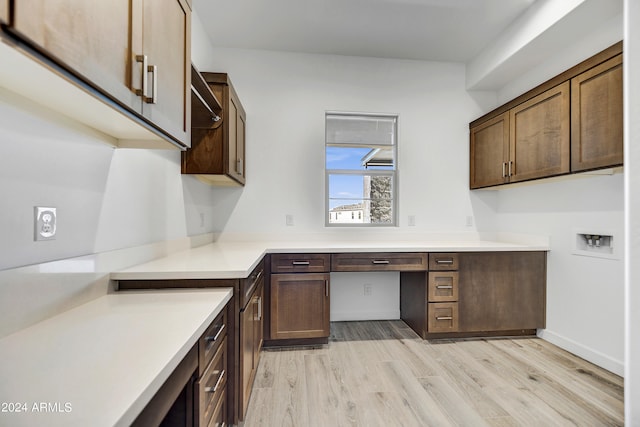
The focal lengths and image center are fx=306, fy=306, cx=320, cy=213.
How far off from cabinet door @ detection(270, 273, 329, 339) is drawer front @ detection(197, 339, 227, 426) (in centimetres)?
115

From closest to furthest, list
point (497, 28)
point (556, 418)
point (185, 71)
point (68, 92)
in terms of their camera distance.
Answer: point (68, 92), point (185, 71), point (556, 418), point (497, 28)

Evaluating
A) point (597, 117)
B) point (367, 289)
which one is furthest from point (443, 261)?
point (597, 117)

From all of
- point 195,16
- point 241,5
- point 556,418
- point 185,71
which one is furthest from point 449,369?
point 195,16

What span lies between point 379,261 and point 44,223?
2.25 metres

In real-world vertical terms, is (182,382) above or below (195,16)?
below

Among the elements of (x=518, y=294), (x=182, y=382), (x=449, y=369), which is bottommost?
(x=449, y=369)

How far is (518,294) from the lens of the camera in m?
2.80

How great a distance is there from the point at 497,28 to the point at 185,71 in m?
2.85

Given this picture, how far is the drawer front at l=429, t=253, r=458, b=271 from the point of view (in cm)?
272

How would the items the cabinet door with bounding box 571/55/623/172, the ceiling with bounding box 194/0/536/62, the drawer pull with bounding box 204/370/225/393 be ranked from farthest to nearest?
the ceiling with bounding box 194/0/536/62
the cabinet door with bounding box 571/55/623/172
the drawer pull with bounding box 204/370/225/393

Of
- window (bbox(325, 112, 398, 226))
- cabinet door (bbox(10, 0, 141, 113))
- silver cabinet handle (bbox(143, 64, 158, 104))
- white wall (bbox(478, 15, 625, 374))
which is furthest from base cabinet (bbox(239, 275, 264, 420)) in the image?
white wall (bbox(478, 15, 625, 374))

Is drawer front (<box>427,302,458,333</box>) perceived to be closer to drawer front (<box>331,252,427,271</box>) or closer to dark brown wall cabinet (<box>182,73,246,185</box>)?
drawer front (<box>331,252,427,271</box>)

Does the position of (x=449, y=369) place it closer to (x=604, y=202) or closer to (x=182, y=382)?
(x=604, y=202)

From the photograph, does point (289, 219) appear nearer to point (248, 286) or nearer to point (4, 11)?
point (248, 286)
